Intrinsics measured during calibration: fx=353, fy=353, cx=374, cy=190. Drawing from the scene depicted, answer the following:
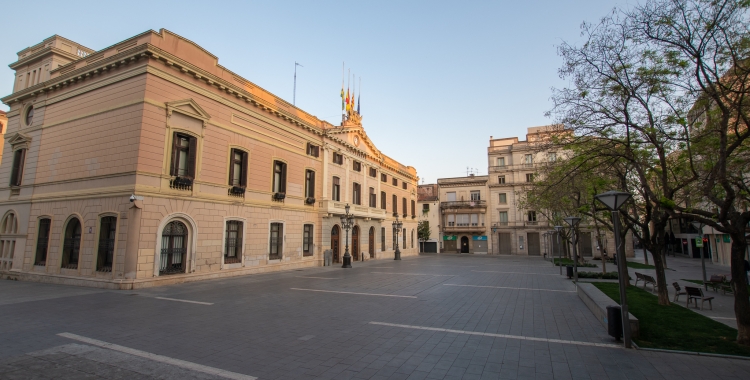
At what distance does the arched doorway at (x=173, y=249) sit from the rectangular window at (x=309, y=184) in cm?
945

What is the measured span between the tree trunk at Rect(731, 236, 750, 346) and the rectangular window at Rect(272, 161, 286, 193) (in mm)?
19318

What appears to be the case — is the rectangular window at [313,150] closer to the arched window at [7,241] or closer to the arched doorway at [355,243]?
the arched doorway at [355,243]

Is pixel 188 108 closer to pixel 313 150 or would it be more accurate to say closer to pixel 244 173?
pixel 244 173

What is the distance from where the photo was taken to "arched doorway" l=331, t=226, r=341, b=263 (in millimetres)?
26734

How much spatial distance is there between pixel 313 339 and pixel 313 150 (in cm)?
1871

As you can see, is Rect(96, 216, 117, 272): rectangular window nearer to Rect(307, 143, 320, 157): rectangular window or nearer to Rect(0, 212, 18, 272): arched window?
Rect(0, 212, 18, 272): arched window

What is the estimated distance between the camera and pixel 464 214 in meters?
51.2

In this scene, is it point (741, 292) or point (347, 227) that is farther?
point (347, 227)

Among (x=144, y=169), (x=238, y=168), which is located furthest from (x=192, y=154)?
(x=238, y=168)

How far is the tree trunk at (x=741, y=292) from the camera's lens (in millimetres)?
6969

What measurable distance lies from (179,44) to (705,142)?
1905cm

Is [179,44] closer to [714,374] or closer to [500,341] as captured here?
[500,341]

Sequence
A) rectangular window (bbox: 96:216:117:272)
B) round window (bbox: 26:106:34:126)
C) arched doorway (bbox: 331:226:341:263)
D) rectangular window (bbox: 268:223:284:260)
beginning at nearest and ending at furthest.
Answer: rectangular window (bbox: 96:216:117:272) → round window (bbox: 26:106:34:126) → rectangular window (bbox: 268:223:284:260) → arched doorway (bbox: 331:226:341:263)

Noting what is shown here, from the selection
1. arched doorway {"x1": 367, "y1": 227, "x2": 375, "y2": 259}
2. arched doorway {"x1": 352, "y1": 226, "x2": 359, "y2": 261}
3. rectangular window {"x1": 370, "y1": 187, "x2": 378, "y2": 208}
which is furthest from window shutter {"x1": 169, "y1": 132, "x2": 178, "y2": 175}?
arched doorway {"x1": 367, "y1": 227, "x2": 375, "y2": 259}
